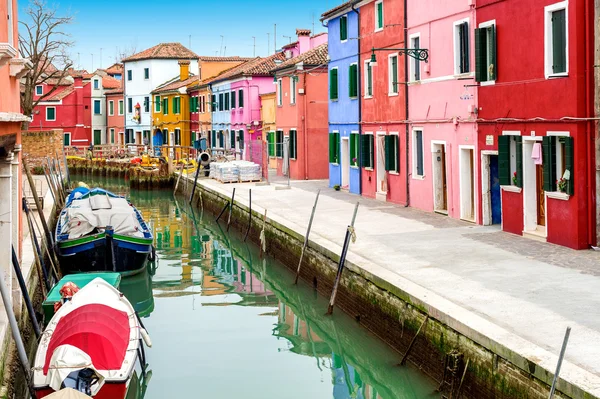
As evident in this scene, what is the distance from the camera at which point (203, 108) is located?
59.4 meters

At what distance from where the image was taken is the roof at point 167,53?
2817 inches

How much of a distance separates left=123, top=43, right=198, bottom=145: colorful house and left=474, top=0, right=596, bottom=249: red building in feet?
177

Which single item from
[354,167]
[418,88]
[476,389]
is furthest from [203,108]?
[476,389]

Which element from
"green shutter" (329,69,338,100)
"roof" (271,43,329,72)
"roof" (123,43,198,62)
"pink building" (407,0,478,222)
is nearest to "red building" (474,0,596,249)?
"pink building" (407,0,478,222)

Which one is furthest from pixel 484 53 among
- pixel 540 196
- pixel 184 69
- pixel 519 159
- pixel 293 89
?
pixel 184 69

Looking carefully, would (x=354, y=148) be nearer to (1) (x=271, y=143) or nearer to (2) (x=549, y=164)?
(2) (x=549, y=164)

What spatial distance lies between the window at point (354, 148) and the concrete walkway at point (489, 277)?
19.6 ft

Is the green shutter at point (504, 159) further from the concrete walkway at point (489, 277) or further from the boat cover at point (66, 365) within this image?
the boat cover at point (66, 365)

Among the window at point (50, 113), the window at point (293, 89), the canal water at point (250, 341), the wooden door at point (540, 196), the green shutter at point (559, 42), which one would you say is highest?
the window at point (50, 113)

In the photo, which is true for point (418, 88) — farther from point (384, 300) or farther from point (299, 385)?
point (299, 385)

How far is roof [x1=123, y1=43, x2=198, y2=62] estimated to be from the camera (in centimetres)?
7156

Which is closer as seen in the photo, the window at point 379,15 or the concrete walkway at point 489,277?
the concrete walkway at point 489,277

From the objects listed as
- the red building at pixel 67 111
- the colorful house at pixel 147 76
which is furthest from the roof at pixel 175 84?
the red building at pixel 67 111

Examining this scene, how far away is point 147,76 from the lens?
72.3m
